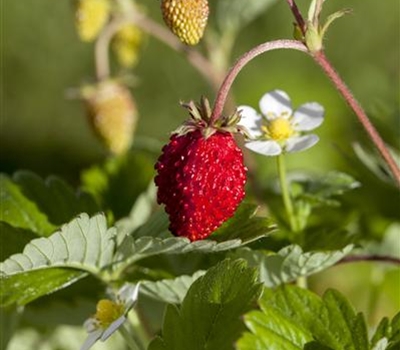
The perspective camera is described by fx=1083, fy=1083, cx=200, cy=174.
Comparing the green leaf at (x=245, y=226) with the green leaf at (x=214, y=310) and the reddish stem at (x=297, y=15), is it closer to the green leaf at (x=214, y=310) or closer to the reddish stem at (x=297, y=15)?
the green leaf at (x=214, y=310)

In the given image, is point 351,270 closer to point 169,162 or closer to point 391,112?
point 391,112

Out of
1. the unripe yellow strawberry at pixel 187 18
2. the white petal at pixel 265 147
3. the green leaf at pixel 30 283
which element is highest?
the unripe yellow strawberry at pixel 187 18

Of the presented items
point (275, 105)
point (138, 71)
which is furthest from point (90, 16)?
point (138, 71)

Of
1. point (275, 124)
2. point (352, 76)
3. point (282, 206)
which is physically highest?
point (275, 124)

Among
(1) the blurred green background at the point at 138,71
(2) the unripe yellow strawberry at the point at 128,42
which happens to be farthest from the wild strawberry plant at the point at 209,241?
(1) the blurred green background at the point at 138,71

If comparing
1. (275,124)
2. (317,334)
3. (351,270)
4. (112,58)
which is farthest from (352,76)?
(317,334)

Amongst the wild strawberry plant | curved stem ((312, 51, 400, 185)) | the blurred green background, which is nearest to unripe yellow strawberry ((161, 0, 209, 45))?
the wild strawberry plant

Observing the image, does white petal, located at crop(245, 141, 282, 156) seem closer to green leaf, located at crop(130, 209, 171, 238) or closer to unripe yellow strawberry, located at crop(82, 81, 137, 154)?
green leaf, located at crop(130, 209, 171, 238)
